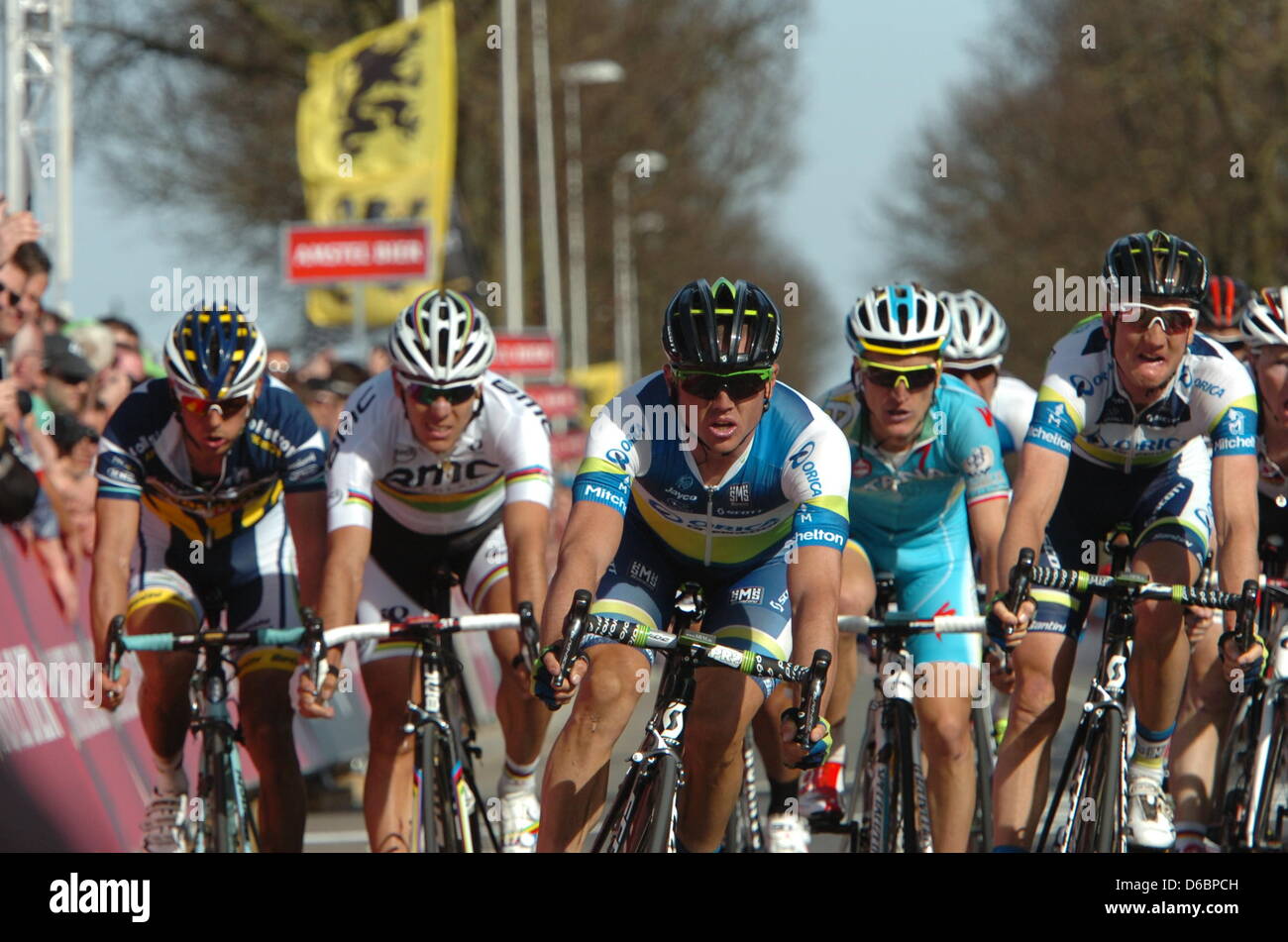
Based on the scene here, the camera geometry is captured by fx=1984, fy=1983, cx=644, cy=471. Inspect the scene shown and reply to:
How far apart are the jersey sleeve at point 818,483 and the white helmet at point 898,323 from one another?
116 cm

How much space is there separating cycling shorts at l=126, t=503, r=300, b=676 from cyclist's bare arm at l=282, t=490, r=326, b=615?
37cm

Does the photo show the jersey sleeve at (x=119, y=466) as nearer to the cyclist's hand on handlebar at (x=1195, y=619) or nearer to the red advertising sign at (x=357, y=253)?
the cyclist's hand on handlebar at (x=1195, y=619)

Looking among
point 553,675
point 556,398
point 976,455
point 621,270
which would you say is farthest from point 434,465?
point 621,270

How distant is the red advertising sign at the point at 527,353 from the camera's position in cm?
2472

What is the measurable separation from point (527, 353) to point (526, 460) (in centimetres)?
1796

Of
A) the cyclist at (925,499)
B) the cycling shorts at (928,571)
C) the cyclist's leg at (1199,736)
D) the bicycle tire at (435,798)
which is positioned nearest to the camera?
the bicycle tire at (435,798)

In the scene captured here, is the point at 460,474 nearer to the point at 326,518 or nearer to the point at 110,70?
the point at 326,518

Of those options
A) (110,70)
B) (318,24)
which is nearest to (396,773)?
(110,70)

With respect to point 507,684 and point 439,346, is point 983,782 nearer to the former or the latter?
point 507,684

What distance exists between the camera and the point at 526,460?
7316 millimetres

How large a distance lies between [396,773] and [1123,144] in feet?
108

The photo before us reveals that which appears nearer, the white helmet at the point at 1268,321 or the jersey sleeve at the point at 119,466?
the jersey sleeve at the point at 119,466

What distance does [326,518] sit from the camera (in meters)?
7.19

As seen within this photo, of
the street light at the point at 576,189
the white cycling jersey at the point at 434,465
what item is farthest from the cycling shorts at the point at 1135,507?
the street light at the point at 576,189
